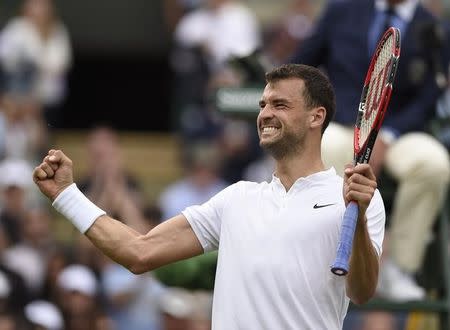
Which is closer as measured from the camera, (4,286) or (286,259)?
(286,259)

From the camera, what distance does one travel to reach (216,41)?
43.2 ft

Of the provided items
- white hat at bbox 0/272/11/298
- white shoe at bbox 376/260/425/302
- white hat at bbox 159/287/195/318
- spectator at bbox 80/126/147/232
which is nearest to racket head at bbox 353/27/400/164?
white shoe at bbox 376/260/425/302

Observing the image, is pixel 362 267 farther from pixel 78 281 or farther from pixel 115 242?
pixel 78 281

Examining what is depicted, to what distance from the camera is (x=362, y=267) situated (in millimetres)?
5203

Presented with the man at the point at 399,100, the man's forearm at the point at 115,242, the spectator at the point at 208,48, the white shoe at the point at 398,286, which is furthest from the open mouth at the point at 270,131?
the spectator at the point at 208,48

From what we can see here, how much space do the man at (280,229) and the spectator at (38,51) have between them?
25.6ft

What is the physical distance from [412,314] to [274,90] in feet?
12.2

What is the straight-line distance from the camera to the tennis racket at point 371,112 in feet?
16.5

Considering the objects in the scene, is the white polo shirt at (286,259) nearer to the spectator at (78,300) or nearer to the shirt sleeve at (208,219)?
the shirt sleeve at (208,219)

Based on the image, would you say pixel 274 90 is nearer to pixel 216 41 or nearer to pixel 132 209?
pixel 132 209

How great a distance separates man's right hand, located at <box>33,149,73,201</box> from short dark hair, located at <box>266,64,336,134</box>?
92cm

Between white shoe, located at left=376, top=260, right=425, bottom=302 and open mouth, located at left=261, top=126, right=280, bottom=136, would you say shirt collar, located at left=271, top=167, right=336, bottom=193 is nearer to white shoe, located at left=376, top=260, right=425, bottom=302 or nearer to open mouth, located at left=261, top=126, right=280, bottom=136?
open mouth, located at left=261, top=126, right=280, bottom=136

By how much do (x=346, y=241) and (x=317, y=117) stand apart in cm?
80

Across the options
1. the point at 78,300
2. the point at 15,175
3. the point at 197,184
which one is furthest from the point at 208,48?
the point at 78,300
